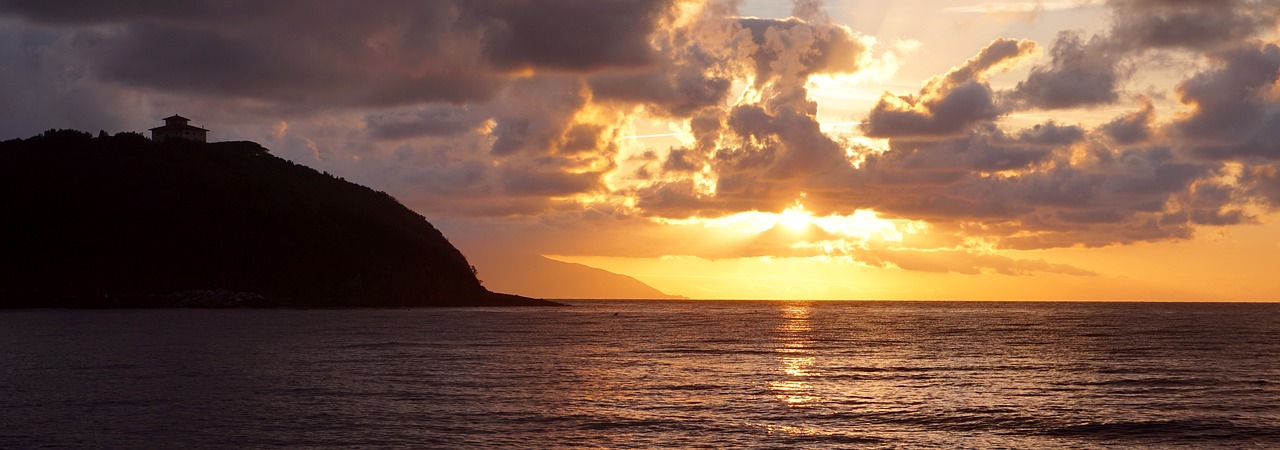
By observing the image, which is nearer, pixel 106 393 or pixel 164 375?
pixel 106 393

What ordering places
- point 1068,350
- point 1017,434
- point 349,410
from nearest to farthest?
point 1017,434 < point 349,410 < point 1068,350

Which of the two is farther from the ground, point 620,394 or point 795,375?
point 795,375

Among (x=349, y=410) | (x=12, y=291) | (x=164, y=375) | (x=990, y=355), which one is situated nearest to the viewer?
(x=349, y=410)

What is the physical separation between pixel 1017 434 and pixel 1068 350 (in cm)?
6001

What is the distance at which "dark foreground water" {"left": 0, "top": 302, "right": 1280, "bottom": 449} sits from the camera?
4281 cm

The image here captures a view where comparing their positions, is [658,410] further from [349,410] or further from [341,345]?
[341,345]

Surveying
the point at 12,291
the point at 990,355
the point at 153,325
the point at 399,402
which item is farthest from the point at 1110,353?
the point at 12,291

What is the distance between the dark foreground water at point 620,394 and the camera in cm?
4281

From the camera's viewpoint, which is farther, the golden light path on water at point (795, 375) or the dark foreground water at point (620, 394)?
the golden light path on water at point (795, 375)

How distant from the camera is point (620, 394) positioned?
56.9m

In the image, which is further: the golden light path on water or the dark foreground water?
the golden light path on water

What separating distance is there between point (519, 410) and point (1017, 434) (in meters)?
23.5

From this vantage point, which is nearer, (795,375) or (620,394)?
(620,394)

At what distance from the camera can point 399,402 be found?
52656 mm
